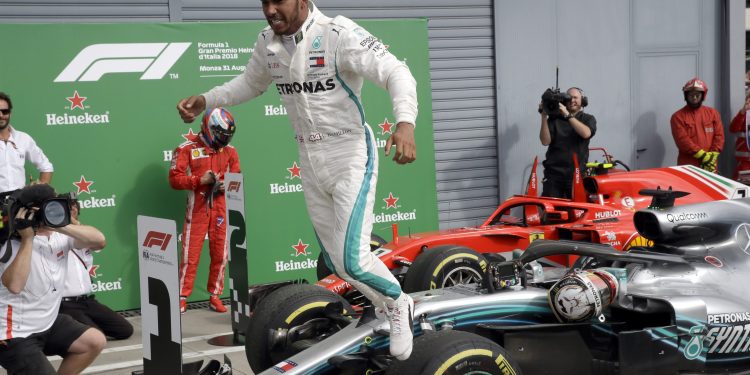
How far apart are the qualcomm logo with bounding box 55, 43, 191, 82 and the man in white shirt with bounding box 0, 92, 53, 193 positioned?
67cm

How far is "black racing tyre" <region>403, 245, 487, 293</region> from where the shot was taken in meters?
6.68

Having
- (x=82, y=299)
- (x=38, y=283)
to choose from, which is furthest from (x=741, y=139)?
(x=38, y=283)

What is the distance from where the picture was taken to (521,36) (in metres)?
11.2

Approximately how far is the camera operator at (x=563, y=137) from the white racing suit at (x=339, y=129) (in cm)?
568

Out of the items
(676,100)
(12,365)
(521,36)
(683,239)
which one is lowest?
(12,365)

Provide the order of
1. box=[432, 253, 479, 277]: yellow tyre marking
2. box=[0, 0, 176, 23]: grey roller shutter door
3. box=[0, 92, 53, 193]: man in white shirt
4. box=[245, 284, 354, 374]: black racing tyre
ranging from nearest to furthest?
box=[245, 284, 354, 374]: black racing tyre → box=[432, 253, 479, 277]: yellow tyre marking → box=[0, 92, 53, 193]: man in white shirt → box=[0, 0, 176, 23]: grey roller shutter door

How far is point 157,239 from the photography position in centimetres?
504

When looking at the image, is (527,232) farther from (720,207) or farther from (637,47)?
(637,47)

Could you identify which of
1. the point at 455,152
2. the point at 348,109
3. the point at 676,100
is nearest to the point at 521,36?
the point at 455,152

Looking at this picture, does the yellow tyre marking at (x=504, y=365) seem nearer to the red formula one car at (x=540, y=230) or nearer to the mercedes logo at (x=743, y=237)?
the mercedes logo at (x=743, y=237)

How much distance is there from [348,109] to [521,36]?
23.3 feet

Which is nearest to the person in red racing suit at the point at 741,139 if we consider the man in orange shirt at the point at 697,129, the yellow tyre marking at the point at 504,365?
the man in orange shirt at the point at 697,129

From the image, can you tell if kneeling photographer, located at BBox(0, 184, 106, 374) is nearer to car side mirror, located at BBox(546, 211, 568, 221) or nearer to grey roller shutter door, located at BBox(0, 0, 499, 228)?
car side mirror, located at BBox(546, 211, 568, 221)

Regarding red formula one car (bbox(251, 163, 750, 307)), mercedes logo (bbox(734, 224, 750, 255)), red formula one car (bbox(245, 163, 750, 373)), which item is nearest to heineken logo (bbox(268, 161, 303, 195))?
red formula one car (bbox(251, 163, 750, 307))
